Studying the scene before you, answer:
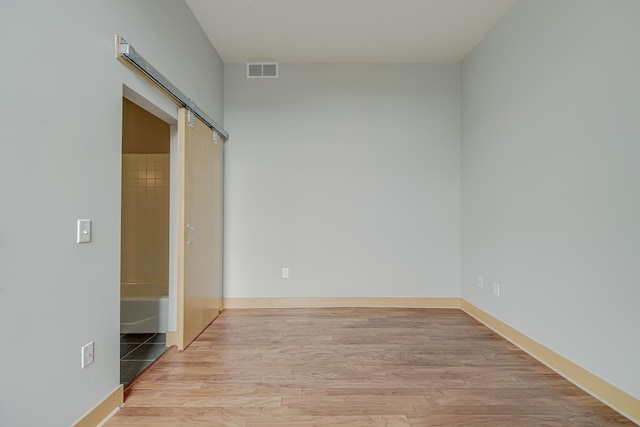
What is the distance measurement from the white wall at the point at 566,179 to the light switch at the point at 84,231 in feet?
9.35

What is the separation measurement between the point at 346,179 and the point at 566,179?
224 centimetres

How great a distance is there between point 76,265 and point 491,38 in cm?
391

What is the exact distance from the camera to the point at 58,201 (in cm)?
146

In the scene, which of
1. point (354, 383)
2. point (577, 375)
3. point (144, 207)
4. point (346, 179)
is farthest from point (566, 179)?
point (144, 207)

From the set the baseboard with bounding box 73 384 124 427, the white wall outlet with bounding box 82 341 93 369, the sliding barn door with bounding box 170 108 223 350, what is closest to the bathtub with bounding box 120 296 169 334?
the sliding barn door with bounding box 170 108 223 350

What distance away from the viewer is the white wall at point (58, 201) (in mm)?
1253

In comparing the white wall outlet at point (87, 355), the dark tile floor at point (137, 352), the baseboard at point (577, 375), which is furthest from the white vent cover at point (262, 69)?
the baseboard at point (577, 375)

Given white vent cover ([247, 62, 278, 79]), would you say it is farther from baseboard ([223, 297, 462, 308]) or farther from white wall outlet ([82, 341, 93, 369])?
white wall outlet ([82, 341, 93, 369])

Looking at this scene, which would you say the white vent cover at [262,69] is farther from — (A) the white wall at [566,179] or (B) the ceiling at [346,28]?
(A) the white wall at [566,179]

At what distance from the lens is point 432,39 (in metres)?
3.52

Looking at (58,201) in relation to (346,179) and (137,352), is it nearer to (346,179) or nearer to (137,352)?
(137,352)

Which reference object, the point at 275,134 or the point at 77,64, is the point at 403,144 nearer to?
the point at 275,134

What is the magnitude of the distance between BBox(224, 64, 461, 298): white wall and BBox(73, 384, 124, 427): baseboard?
217cm

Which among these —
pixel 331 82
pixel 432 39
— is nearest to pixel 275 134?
pixel 331 82
